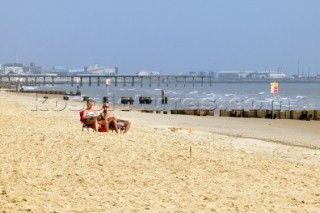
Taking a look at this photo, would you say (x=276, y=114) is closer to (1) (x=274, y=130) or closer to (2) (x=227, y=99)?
(1) (x=274, y=130)

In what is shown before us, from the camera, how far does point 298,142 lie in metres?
17.2

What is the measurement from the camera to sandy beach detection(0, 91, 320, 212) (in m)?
7.00

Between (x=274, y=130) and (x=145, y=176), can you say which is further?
(x=274, y=130)

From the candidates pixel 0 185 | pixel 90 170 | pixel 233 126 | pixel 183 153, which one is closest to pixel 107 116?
pixel 183 153

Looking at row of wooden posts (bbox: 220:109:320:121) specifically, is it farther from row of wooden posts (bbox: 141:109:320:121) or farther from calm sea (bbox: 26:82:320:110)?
calm sea (bbox: 26:82:320:110)

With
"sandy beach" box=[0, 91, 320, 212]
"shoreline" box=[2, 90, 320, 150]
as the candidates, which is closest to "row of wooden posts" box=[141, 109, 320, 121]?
"shoreline" box=[2, 90, 320, 150]

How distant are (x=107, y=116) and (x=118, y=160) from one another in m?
4.45

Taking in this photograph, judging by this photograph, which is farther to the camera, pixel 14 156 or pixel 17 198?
pixel 14 156

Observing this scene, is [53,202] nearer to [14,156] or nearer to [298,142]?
[14,156]

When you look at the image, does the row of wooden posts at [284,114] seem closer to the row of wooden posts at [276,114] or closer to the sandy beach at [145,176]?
the row of wooden posts at [276,114]

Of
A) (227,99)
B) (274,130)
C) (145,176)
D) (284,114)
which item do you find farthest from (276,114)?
(227,99)

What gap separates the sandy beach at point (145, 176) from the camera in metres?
7.00

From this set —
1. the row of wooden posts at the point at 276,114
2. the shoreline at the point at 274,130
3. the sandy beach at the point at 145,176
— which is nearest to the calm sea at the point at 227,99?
the row of wooden posts at the point at 276,114

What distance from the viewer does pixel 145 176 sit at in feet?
28.5
